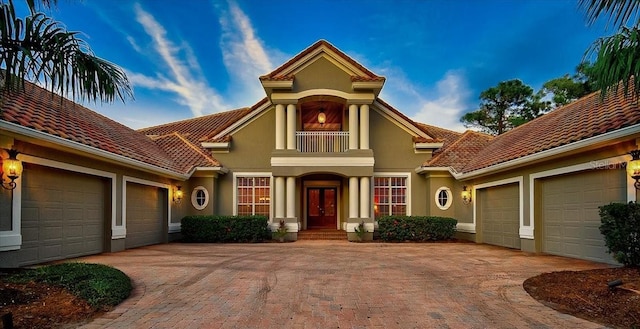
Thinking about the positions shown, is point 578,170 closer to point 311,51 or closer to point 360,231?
point 360,231

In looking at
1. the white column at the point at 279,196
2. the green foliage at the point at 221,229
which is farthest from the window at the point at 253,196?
the green foliage at the point at 221,229

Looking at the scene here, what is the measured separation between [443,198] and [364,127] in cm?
443

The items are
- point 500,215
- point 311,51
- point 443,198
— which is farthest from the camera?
point 443,198

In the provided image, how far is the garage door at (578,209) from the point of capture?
8.07 meters

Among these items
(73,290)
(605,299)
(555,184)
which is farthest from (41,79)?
(555,184)

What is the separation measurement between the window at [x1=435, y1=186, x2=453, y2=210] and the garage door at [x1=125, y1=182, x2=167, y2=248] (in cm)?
1067

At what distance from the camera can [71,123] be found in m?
9.78

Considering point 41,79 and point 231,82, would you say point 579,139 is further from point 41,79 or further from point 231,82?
point 231,82

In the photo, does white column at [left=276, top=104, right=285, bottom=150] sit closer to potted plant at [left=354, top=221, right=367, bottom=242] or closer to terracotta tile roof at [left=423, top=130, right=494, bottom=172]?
potted plant at [left=354, top=221, right=367, bottom=242]

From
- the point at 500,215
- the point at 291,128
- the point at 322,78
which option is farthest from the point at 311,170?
the point at 500,215

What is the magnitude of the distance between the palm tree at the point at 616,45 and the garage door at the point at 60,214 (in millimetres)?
10293

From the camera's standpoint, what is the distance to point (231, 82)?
22391mm

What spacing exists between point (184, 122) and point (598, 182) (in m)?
18.3

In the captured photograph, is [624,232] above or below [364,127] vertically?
below
